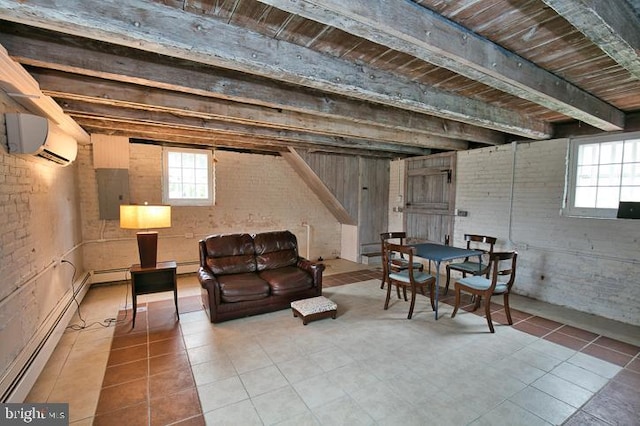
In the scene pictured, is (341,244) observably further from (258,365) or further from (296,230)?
(258,365)

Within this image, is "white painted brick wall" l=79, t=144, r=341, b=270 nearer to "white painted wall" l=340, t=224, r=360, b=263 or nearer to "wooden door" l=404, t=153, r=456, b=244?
"white painted wall" l=340, t=224, r=360, b=263

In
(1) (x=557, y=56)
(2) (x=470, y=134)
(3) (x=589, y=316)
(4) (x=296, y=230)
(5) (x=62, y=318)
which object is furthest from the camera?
(4) (x=296, y=230)

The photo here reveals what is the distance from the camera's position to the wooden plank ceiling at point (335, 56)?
58.2 inches

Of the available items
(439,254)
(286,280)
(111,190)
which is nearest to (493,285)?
(439,254)

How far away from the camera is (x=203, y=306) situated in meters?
3.86

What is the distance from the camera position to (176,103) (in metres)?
2.80

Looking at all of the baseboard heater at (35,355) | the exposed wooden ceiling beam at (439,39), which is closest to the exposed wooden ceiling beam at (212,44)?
the exposed wooden ceiling beam at (439,39)

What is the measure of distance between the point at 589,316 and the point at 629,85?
9.06 ft

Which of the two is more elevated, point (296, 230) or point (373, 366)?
point (296, 230)

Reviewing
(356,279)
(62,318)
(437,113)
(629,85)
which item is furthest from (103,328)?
(629,85)

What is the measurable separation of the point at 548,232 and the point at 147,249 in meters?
5.34

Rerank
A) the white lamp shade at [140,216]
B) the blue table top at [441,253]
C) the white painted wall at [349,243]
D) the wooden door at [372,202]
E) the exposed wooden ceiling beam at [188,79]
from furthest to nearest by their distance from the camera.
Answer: the white painted wall at [349,243] < the wooden door at [372,202] < the blue table top at [441,253] < the white lamp shade at [140,216] < the exposed wooden ceiling beam at [188,79]

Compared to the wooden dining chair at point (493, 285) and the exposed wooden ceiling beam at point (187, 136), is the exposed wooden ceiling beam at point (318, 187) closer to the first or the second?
the exposed wooden ceiling beam at point (187, 136)

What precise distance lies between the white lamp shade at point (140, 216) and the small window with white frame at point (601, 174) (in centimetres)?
528
